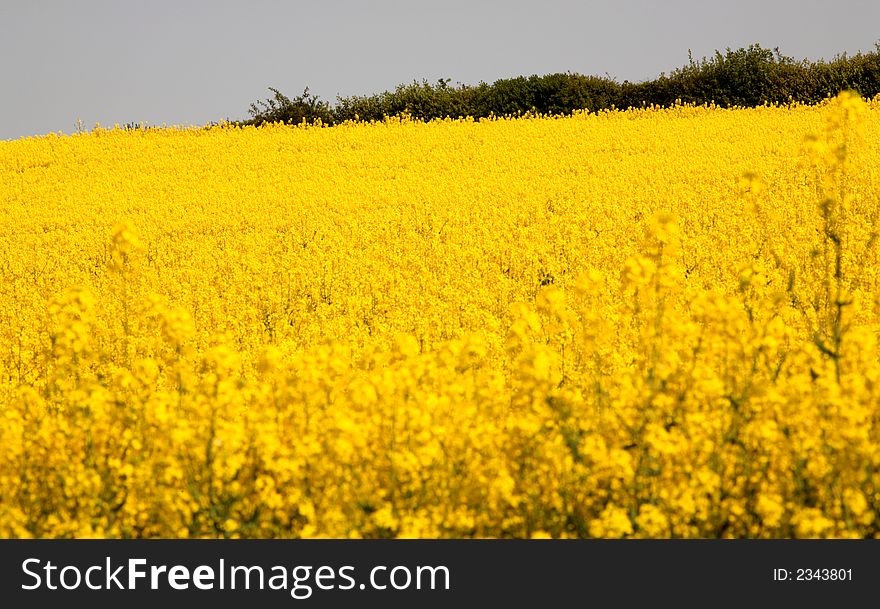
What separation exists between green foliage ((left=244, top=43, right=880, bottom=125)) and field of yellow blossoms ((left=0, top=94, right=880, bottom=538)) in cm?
1490

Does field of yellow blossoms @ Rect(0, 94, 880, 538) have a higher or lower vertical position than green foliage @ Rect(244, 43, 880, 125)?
lower

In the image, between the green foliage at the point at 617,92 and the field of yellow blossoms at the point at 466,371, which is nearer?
the field of yellow blossoms at the point at 466,371

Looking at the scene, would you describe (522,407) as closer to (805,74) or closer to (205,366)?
(205,366)

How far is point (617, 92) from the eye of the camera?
101ft

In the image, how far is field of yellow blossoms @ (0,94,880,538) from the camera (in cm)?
474

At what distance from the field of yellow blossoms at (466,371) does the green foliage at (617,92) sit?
48.9 ft

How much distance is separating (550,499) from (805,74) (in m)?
28.0

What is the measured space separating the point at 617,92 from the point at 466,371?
26.2 meters

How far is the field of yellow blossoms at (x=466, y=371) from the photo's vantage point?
15.5ft

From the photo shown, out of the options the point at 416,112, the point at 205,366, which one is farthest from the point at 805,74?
the point at 205,366

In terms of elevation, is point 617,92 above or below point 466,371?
above

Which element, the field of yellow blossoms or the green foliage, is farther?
the green foliage

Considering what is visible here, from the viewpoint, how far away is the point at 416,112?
3111cm
